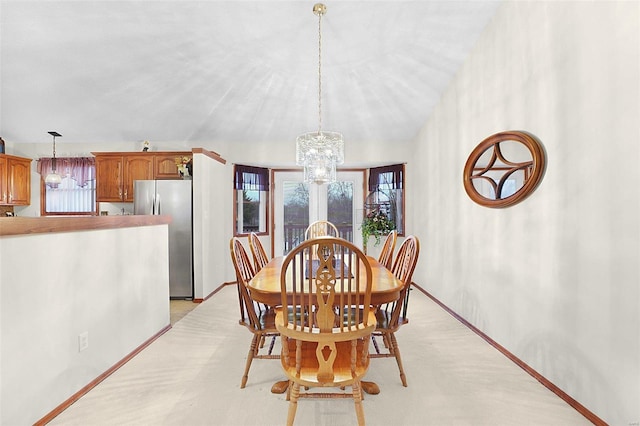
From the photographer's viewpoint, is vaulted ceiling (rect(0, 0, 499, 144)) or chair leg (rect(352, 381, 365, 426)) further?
vaulted ceiling (rect(0, 0, 499, 144))

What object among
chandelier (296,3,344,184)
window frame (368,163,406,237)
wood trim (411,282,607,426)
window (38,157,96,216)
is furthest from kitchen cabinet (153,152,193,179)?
wood trim (411,282,607,426)

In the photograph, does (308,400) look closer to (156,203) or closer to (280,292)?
(280,292)

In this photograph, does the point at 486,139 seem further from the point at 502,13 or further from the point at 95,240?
the point at 95,240

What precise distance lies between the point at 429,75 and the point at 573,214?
2.34 metres

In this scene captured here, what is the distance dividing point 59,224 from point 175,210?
232 centimetres

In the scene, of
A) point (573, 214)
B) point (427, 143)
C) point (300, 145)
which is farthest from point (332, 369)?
point (427, 143)

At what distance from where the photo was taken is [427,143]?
4445mm

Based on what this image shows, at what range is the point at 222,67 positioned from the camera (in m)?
3.56

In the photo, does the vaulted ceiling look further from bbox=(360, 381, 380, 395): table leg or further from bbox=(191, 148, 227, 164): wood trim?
bbox=(360, 381, 380, 395): table leg

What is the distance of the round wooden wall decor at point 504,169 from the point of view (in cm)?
225

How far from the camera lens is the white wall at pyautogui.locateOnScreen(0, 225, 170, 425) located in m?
1.58

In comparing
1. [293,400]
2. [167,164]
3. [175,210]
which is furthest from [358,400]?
[167,164]

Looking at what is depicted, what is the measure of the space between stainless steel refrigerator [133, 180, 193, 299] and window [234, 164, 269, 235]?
43.8 inches

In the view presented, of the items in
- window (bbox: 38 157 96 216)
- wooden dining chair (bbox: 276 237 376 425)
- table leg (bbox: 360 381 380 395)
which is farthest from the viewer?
window (bbox: 38 157 96 216)
